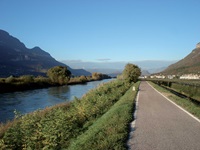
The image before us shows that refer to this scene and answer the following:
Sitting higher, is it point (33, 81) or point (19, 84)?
point (33, 81)

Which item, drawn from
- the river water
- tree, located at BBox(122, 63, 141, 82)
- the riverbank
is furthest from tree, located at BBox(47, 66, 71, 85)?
the river water

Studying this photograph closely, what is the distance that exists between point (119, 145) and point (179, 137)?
95.6 inches

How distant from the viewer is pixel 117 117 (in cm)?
1265

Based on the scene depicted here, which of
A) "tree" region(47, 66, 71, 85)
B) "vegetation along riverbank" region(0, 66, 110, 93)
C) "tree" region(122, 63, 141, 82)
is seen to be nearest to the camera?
"vegetation along riverbank" region(0, 66, 110, 93)

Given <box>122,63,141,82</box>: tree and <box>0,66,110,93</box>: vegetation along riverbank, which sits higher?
<box>122,63,141,82</box>: tree

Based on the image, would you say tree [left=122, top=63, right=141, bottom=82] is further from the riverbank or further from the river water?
the river water

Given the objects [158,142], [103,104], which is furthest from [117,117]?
[103,104]

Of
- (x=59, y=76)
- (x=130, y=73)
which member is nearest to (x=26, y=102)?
(x=130, y=73)

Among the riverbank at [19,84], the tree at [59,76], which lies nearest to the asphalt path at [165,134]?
the riverbank at [19,84]

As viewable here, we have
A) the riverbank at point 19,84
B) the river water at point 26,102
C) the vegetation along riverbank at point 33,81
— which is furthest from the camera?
the vegetation along riverbank at point 33,81

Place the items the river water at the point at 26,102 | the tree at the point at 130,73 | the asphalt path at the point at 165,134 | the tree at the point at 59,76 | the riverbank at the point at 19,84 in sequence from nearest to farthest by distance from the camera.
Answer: the asphalt path at the point at 165,134 → the river water at the point at 26,102 → the riverbank at the point at 19,84 → the tree at the point at 130,73 → the tree at the point at 59,76

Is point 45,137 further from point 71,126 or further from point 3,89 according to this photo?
point 3,89

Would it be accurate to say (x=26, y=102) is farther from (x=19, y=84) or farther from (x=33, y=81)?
(x=33, y=81)

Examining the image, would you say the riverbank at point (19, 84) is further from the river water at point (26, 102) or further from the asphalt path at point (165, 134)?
the asphalt path at point (165, 134)
